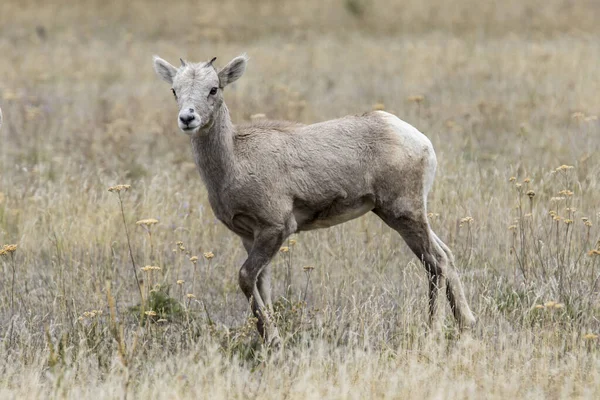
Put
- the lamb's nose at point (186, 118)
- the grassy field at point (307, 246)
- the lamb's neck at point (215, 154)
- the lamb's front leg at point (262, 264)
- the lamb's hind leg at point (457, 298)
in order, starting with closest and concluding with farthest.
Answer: the grassy field at point (307, 246) → the lamb's nose at point (186, 118) → the lamb's front leg at point (262, 264) → the lamb's neck at point (215, 154) → the lamb's hind leg at point (457, 298)

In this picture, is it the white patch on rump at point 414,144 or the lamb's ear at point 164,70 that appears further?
the white patch on rump at point 414,144

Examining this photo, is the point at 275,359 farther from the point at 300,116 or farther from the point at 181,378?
the point at 300,116

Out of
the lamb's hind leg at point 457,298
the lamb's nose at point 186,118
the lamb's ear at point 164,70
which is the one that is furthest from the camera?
the lamb's hind leg at point 457,298

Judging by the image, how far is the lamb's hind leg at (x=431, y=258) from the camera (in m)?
7.09

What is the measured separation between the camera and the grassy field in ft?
20.4

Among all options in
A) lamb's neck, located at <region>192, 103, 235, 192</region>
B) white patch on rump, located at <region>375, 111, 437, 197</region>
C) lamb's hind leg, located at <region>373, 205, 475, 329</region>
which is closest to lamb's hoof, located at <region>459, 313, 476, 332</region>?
lamb's hind leg, located at <region>373, 205, 475, 329</region>

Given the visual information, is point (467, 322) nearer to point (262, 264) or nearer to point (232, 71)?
point (262, 264)

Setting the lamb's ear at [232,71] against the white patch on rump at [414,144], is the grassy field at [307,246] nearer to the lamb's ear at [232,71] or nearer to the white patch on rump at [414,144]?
the white patch on rump at [414,144]

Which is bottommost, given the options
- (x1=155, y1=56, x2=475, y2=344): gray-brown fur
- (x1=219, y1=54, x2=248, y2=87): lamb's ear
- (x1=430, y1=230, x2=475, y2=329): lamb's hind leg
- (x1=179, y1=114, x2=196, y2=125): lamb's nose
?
(x1=430, y1=230, x2=475, y2=329): lamb's hind leg

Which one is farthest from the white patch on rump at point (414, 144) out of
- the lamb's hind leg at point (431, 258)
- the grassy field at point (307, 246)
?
the grassy field at point (307, 246)

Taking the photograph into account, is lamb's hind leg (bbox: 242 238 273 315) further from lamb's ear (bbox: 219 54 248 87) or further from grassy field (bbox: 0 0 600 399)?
lamb's ear (bbox: 219 54 248 87)

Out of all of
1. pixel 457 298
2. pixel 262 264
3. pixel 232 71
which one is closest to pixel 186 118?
pixel 232 71

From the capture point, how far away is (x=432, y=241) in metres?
7.21

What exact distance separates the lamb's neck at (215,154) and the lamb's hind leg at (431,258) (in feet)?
3.86
